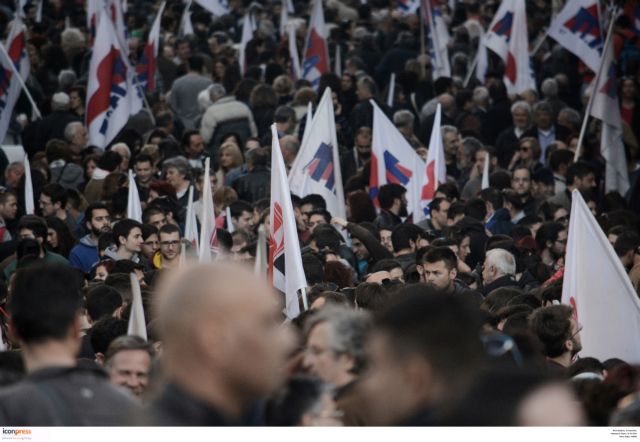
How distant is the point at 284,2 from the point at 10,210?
12973 millimetres

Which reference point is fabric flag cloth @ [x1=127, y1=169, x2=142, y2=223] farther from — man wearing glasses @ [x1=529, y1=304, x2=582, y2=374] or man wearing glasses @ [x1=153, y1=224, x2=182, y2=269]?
man wearing glasses @ [x1=529, y1=304, x2=582, y2=374]

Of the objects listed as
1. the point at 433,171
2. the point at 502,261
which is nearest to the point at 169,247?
the point at 502,261

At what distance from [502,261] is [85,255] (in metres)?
3.54

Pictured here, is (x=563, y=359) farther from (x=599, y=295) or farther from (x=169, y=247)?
(x=169, y=247)

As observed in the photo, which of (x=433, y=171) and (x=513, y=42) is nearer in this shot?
(x=433, y=171)

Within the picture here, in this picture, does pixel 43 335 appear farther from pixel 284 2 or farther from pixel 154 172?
pixel 284 2

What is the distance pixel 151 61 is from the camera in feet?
67.6

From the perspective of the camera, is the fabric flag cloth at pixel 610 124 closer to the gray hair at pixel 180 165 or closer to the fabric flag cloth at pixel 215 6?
the gray hair at pixel 180 165

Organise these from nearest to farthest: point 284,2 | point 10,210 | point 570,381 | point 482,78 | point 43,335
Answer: point 43,335
point 570,381
point 10,210
point 482,78
point 284,2

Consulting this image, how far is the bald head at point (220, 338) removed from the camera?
11.2 feet

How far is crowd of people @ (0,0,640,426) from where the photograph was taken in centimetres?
349

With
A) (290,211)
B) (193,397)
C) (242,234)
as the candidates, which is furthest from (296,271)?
(193,397)

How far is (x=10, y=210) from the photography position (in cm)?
1375

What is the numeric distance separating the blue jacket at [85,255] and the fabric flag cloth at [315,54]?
895cm
